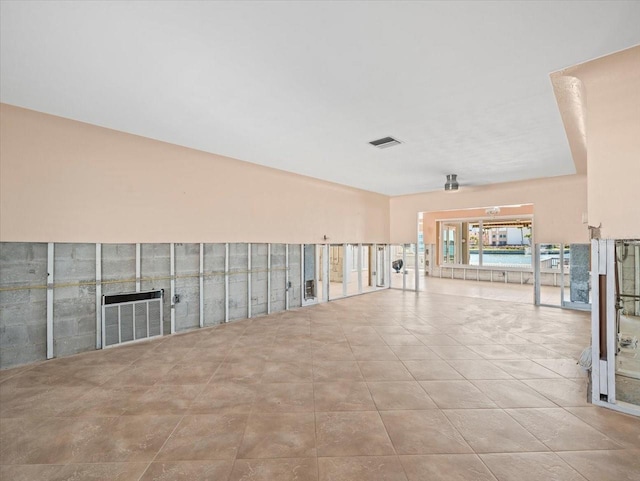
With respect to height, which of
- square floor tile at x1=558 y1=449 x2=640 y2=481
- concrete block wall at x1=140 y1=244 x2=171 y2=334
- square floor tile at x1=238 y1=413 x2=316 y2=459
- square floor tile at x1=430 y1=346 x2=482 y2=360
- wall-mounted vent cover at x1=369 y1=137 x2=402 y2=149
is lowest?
square floor tile at x1=430 y1=346 x2=482 y2=360

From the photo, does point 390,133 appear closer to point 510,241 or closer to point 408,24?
point 408,24

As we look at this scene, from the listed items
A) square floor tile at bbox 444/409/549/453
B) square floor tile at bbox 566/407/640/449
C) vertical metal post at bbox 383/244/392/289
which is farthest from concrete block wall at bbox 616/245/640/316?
vertical metal post at bbox 383/244/392/289

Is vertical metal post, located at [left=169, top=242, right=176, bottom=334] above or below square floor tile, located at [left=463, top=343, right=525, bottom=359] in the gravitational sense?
above

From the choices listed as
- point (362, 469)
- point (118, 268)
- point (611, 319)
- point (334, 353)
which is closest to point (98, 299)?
point (118, 268)

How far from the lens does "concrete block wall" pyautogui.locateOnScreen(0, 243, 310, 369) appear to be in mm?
3695

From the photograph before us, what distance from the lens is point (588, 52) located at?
245 centimetres

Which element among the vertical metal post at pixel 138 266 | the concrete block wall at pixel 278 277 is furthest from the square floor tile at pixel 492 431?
the vertical metal post at pixel 138 266

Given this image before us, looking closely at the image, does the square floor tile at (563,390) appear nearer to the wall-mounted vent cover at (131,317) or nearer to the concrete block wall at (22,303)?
the wall-mounted vent cover at (131,317)

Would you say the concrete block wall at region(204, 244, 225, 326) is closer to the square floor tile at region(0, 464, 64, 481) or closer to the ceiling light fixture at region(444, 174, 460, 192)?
the square floor tile at region(0, 464, 64, 481)

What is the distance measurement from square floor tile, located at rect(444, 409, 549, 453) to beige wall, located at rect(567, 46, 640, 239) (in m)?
1.90

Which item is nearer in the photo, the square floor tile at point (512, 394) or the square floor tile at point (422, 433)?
the square floor tile at point (422, 433)

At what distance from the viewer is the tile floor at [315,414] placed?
2.04 meters

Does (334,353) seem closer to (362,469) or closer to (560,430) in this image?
(362,469)

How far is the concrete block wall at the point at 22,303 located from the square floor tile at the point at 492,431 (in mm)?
5043
